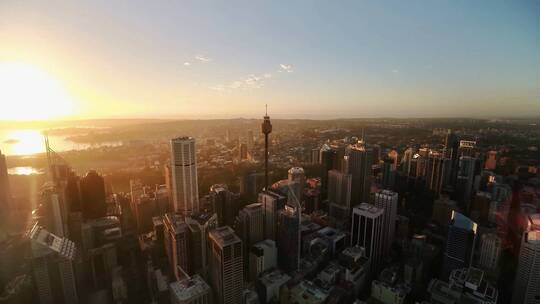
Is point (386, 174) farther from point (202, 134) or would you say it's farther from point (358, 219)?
point (202, 134)

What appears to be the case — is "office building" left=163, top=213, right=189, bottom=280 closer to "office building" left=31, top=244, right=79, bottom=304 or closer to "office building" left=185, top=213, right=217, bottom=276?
"office building" left=185, top=213, right=217, bottom=276

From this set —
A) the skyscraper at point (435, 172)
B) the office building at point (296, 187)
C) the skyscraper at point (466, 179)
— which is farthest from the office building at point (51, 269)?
the skyscraper at point (435, 172)

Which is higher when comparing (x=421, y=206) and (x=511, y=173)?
(x=511, y=173)

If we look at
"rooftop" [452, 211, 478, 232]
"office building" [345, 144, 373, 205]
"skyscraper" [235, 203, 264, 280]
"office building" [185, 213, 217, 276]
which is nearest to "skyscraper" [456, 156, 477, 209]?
"office building" [345, 144, 373, 205]

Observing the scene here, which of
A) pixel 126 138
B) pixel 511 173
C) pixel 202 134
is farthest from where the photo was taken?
pixel 202 134

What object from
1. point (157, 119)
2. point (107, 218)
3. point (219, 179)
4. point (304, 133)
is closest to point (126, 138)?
point (157, 119)

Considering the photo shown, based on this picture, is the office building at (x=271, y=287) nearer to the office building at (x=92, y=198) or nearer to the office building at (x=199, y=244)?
the office building at (x=199, y=244)
